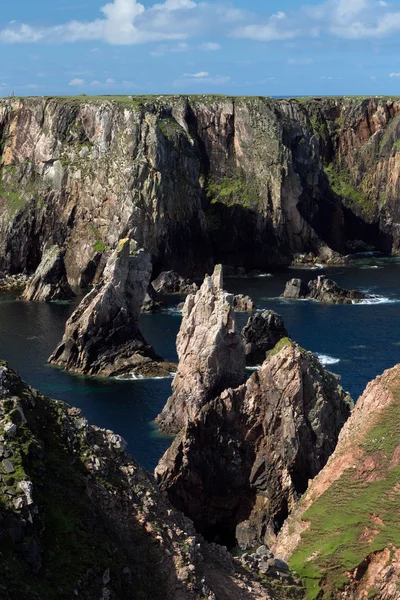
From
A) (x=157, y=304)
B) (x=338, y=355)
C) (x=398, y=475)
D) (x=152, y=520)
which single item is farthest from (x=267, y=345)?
(x=152, y=520)

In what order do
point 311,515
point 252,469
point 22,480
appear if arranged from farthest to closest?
point 252,469, point 311,515, point 22,480

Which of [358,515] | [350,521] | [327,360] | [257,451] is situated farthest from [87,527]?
[327,360]

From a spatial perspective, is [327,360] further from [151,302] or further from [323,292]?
[151,302]

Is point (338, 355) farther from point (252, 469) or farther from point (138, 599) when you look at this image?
point (138, 599)

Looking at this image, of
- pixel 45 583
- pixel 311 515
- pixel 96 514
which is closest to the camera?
pixel 45 583

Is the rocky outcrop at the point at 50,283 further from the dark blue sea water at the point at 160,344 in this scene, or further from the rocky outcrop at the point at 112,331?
the rocky outcrop at the point at 112,331

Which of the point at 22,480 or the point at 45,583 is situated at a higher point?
the point at 22,480
